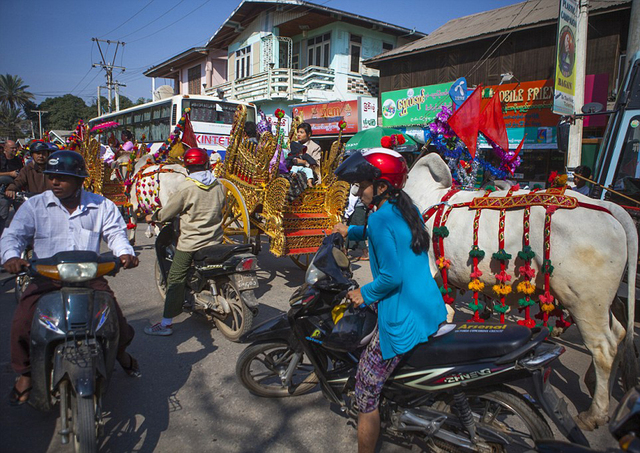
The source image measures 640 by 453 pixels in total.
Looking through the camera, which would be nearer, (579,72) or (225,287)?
(225,287)

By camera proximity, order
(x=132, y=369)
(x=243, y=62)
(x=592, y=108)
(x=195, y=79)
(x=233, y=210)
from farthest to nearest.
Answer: (x=195, y=79), (x=243, y=62), (x=233, y=210), (x=592, y=108), (x=132, y=369)

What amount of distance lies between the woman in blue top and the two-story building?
1539 cm

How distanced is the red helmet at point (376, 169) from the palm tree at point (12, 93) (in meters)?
74.5

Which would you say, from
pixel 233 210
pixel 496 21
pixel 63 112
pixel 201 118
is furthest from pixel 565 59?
pixel 63 112

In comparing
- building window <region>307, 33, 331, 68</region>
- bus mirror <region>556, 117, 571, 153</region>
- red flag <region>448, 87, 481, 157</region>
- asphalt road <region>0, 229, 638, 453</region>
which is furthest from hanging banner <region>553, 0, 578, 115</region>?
building window <region>307, 33, 331, 68</region>

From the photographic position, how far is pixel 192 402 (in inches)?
124

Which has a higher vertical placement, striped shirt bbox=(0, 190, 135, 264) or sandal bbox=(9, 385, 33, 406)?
striped shirt bbox=(0, 190, 135, 264)

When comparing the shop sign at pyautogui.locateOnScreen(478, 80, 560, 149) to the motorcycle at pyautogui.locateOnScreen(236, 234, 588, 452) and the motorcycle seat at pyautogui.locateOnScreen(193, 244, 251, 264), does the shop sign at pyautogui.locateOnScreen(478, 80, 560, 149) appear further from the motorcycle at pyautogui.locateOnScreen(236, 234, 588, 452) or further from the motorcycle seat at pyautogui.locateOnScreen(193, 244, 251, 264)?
the motorcycle at pyautogui.locateOnScreen(236, 234, 588, 452)

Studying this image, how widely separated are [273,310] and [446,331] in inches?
118

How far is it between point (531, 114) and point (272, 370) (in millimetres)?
11615

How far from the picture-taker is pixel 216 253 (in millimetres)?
4172

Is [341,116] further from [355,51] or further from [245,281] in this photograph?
[245,281]

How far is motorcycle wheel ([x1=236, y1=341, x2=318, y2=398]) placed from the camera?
3002 millimetres

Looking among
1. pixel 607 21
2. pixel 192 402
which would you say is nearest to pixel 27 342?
pixel 192 402
